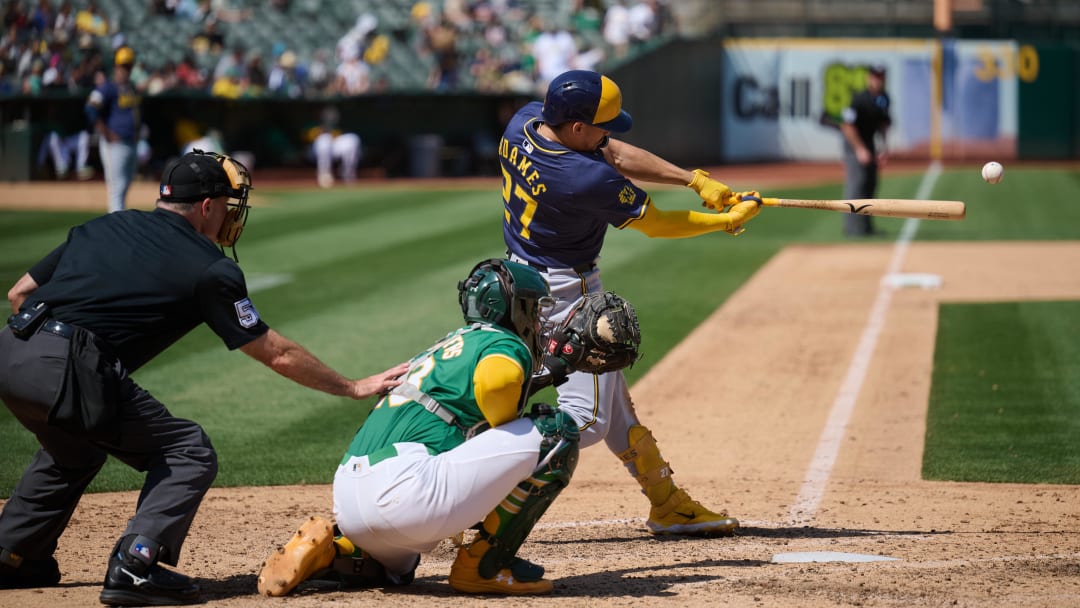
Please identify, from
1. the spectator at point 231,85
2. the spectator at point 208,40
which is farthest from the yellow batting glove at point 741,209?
the spectator at point 208,40

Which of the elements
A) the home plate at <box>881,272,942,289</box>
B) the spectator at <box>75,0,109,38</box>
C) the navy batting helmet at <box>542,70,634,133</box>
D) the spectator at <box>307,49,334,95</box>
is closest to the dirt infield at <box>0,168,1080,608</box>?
the navy batting helmet at <box>542,70,634,133</box>

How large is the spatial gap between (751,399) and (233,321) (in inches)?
190

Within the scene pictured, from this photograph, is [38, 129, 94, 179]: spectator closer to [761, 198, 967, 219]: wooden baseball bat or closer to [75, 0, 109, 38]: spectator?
[75, 0, 109, 38]: spectator

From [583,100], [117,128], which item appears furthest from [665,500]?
[117,128]

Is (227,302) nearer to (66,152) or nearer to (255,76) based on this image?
(66,152)

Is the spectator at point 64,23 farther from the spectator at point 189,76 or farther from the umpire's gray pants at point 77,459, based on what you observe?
the umpire's gray pants at point 77,459

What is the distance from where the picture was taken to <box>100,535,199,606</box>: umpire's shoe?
440 centimetres

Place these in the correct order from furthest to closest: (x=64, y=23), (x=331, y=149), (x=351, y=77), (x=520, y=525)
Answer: (x=351, y=77) → (x=64, y=23) → (x=331, y=149) → (x=520, y=525)

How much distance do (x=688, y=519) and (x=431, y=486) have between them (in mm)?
1669

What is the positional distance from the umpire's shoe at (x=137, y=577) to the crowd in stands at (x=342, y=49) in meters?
20.6

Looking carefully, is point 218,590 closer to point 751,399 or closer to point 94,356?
point 94,356

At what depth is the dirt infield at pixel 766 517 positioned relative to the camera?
4629 mm

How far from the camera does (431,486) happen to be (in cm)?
432

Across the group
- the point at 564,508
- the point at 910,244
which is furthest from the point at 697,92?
the point at 564,508
